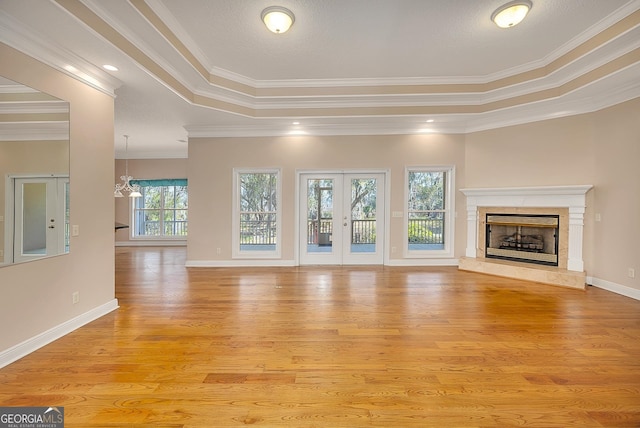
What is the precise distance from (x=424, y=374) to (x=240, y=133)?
5079 millimetres

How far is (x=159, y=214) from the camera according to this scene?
8891mm

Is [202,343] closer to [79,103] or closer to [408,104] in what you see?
[79,103]

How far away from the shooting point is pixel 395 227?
18.8 feet

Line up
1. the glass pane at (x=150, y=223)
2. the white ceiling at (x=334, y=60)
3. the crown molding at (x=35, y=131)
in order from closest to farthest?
the crown molding at (x=35, y=131), the white ceiling at (x=334, y=60), the glass pane at (x=150, y=223)

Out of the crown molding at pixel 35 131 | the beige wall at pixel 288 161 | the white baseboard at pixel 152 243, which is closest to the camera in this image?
the crown molding at pixel 35 131

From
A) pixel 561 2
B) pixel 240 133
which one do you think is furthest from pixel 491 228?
pixel 240 133

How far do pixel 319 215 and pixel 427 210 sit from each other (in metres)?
2.24

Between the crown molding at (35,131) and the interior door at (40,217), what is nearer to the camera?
the crown molding at (35,131)

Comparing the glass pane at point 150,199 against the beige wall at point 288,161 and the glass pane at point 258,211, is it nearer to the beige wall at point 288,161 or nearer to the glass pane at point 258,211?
the beige wall at point 288,161

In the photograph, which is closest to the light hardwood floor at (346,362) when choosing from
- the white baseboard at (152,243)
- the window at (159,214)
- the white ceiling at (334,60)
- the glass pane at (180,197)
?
the white ceiling at (334,60)

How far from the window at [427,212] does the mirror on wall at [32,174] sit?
208 inches

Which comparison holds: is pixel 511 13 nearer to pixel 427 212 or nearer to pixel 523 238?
pixel 427 212

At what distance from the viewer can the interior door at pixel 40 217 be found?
7.68 ft

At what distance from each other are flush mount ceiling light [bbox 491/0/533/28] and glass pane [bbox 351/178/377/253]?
3242mm
